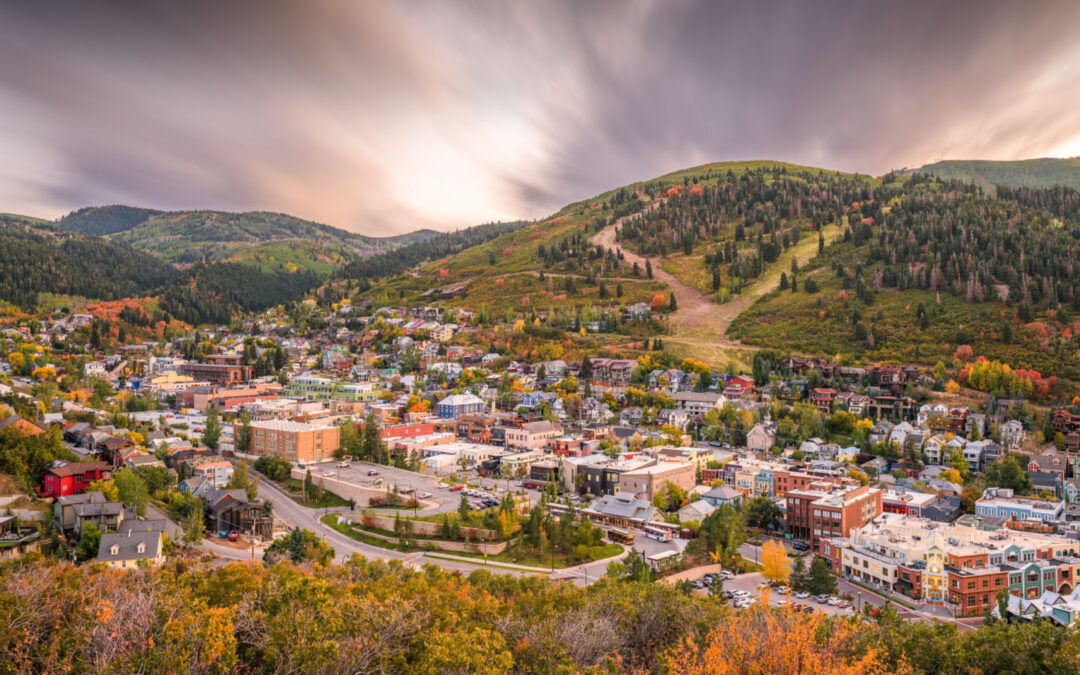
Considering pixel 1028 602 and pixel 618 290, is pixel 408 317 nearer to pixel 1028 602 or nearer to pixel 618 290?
pixel 618 290

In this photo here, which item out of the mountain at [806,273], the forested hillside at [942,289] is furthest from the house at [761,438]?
the forested hillside at [942,289]

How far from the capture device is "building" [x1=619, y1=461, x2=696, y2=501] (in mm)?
44375

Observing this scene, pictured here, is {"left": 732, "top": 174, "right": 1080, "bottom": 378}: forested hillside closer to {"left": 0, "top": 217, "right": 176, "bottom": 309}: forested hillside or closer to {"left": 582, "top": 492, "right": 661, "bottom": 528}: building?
{"left": 582, "top": 492, "right": 661, "bottom": 528}: building

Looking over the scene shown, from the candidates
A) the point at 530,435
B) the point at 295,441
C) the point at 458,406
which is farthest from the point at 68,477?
the point at 458,406

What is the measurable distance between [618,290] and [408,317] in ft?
108

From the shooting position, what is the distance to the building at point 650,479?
44.4m

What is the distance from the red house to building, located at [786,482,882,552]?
37496mm

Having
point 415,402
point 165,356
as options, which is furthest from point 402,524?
point 165,356

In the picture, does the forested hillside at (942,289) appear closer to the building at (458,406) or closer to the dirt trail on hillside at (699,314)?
the dirt trail on hillside at (699,314)

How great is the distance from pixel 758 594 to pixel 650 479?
51.2 ft

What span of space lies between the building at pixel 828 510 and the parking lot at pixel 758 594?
7.22 m

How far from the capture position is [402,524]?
3522 cm

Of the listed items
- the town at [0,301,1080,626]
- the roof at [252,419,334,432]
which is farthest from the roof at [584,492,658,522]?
the roof at [252,419,334,432]

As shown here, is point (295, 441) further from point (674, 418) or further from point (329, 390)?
point (674, 418)
